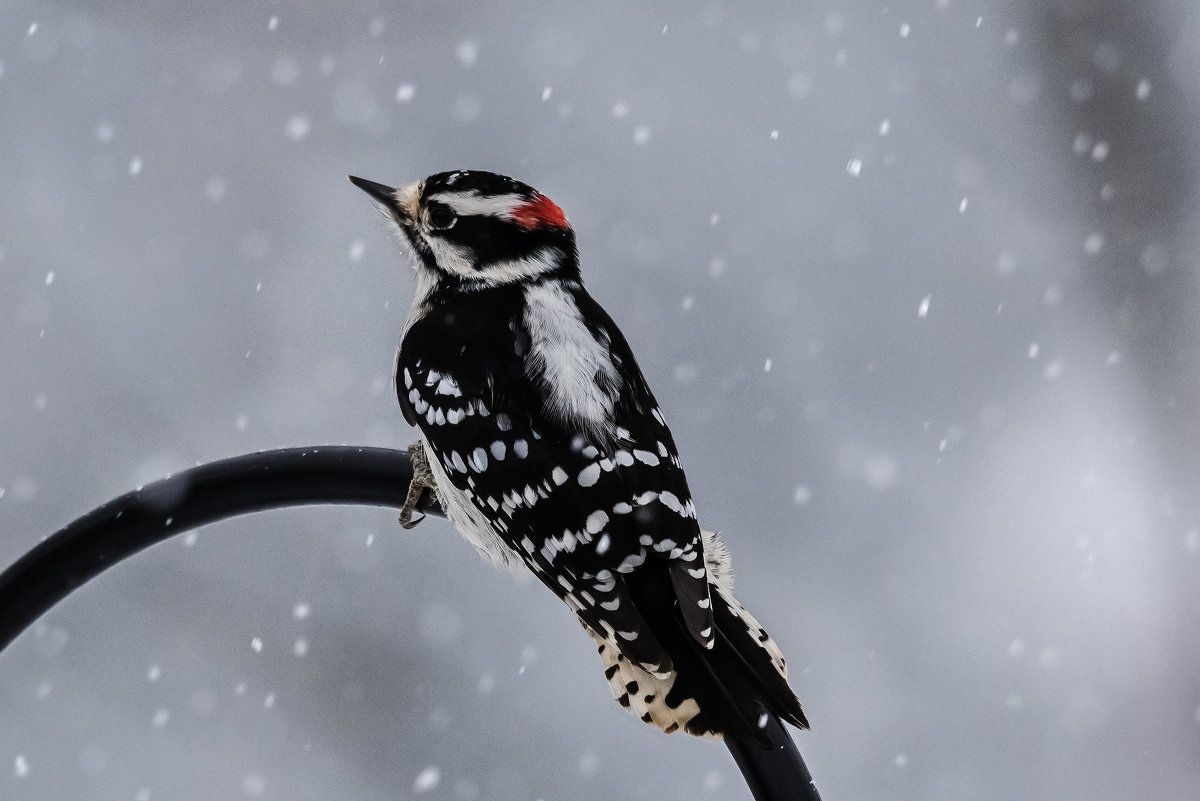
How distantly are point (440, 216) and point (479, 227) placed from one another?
7cm

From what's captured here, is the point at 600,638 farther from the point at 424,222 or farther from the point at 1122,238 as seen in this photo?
the point at 1122,238

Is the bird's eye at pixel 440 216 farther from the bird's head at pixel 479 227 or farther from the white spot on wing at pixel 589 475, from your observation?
the white spot on wing at pixel 589 475

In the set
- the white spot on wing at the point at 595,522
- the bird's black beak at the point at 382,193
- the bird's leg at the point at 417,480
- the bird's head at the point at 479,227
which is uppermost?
the bird's black beak at the point at 382,193

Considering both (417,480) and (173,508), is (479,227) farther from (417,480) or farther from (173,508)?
(173,508)

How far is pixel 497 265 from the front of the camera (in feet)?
6.27

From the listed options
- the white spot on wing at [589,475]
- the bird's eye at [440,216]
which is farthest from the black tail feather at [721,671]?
the bird's eye at [440,216]

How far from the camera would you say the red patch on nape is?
1.87m

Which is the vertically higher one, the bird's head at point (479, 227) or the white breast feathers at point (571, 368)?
the bird's head at point (479, 227)

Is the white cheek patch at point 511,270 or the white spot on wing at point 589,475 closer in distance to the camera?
the white spot on wing at point 589,475

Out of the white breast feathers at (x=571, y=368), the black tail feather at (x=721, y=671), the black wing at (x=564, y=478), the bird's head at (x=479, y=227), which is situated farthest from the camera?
the bird's head at (x=479, y=227)

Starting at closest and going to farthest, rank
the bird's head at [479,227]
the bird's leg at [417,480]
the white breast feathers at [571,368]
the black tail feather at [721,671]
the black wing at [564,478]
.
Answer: the black tail feather at [721,671] < the black wing at [564,478] < the white breast feathers at [571,368] < the bird's leg at [417,480] < the bird's head at [479,227]

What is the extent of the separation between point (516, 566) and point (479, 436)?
0.33 metres

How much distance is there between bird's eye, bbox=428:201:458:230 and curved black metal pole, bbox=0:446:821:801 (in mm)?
510

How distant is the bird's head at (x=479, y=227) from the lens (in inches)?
72.9
